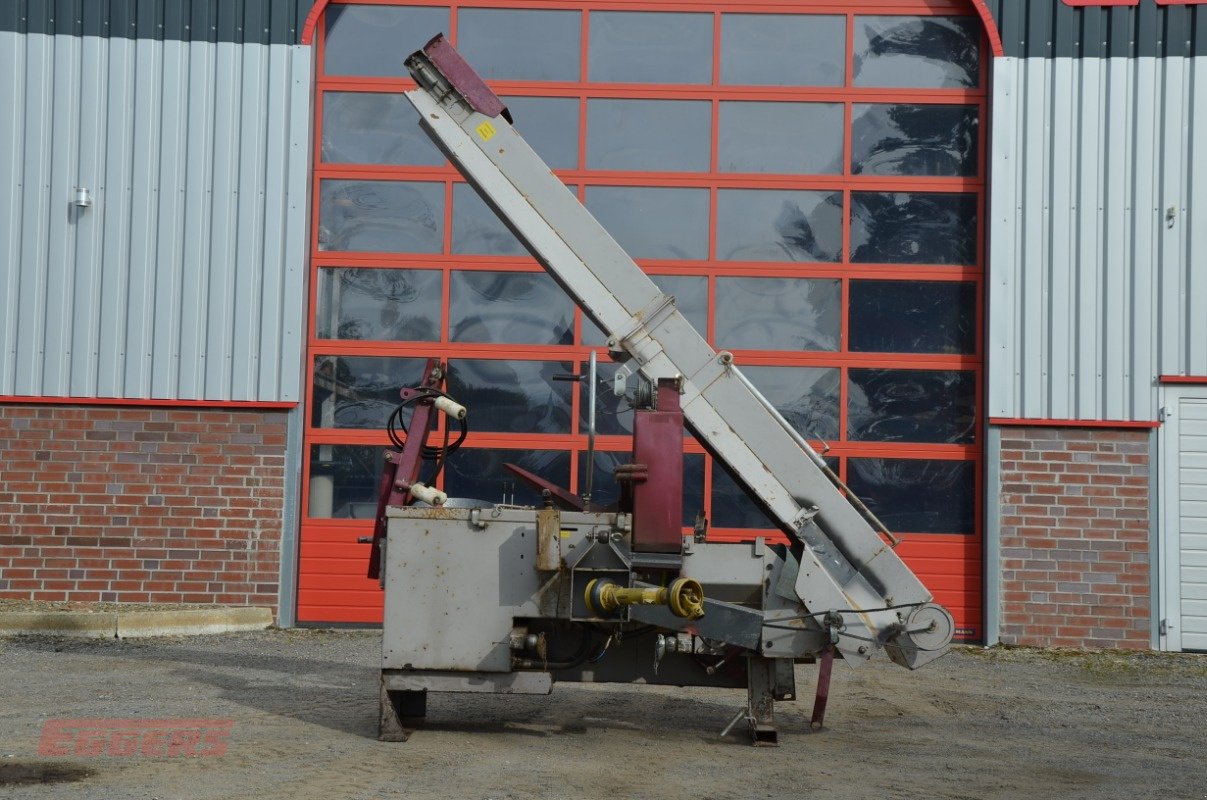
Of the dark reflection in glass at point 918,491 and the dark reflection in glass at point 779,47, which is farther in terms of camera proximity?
the dark reflection in glass at point 779,47

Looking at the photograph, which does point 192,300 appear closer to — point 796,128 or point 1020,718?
point 796,128

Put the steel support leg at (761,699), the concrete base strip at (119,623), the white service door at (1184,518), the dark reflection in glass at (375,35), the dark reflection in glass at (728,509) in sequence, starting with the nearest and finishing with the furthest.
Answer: the steel support leg at (761,699), the concrete base strip at (119,623), the white service door at (1184,518), the dark reflection in glass at (728,509), the dark reflection in glass at (375,35)

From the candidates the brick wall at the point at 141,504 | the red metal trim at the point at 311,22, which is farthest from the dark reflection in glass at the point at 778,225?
the brick wall at the point at 141,504

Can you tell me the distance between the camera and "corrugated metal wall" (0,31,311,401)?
1297 cm

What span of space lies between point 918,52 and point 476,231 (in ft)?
14.8

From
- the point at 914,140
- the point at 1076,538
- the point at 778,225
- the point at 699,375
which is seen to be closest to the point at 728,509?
the point at 778,225

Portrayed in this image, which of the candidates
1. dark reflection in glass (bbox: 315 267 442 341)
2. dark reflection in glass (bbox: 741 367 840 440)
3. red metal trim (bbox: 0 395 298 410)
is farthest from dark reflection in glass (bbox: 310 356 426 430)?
dark reflection in glass (bbox: 741 367 840 440)

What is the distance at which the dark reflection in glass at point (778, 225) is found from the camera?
43.5 feet

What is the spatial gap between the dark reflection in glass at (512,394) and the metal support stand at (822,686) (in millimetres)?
5294

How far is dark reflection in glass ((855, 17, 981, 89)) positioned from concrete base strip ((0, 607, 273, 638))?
7721 millimetres

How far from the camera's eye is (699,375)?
7.21 meters

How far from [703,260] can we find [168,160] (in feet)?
16.6

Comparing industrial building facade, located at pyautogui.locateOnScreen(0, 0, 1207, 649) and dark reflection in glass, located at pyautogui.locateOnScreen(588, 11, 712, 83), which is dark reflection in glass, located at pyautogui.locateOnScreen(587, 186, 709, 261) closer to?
industrial building facade, located at pyautogui.locateOnScreen(0, 0, 1207, 649)

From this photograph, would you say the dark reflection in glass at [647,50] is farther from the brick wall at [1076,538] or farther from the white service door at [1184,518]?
the white service door at [1184,518]
